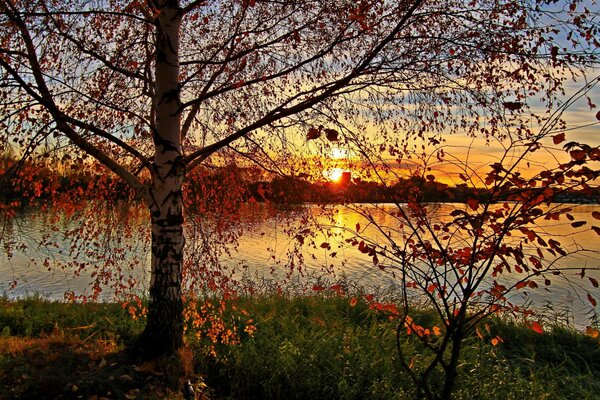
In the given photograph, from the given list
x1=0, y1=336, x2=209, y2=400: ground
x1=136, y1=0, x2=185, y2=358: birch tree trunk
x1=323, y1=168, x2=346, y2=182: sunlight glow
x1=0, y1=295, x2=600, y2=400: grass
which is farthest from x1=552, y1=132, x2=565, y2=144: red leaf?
x1=0, y1=336, x2=209, y2=400: ground

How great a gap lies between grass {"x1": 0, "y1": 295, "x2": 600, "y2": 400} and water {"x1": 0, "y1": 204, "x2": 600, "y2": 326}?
2.27ft

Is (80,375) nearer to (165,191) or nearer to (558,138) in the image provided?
(165,191)

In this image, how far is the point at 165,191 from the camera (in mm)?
4512

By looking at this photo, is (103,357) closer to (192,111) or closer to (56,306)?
(192,111)

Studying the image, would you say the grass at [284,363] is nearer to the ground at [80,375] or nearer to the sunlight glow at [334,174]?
the ground at [80,375]

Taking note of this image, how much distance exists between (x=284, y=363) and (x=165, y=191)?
2268 mm

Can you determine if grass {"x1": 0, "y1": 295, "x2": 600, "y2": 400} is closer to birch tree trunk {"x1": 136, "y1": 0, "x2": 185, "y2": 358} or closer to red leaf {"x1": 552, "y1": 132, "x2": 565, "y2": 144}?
birch tree trunk {"x1": 136, "y1": 0, "x2": 185, "y2": 358}

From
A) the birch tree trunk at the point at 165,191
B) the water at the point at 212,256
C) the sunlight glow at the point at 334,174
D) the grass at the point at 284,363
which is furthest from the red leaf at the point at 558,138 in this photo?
the birch tree trunk at the point at 165,191

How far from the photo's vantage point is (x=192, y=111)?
549cm

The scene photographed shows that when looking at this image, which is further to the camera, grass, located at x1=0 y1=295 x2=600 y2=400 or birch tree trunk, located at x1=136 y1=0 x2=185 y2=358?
birch tree trunk, located at x1=136 y1=0 x2=185 y2=358

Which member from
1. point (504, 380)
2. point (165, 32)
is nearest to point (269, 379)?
point (504, 380)

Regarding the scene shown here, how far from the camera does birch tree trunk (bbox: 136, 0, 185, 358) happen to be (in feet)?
14.8

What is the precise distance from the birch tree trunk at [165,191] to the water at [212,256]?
610 mm

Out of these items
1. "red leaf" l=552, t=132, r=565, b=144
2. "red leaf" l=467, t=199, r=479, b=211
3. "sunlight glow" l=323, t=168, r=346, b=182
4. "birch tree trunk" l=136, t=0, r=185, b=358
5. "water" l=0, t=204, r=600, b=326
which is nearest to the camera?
"red leaf" l=552, t=132, r=565, b=144
